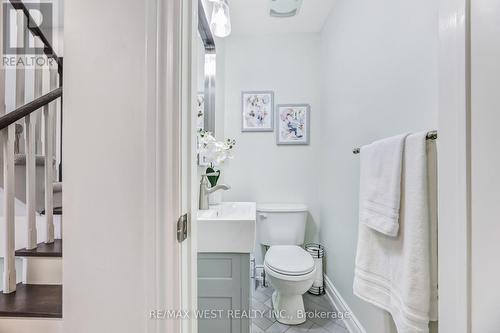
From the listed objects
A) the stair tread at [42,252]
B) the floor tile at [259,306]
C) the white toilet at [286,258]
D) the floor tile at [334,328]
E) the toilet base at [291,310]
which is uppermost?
the stair tread at [42,252]

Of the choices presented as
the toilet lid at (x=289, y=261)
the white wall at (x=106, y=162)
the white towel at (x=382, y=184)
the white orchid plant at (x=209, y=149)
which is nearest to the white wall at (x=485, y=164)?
the white towel at (x=382, y=184)

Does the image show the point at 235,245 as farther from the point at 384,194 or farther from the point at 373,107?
the point at 373,107

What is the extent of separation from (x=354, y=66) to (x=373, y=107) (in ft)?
1.42

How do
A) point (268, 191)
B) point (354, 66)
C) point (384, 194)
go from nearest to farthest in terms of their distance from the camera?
1. point (384, 194)
2. point (354, 66)
3. point (268, 191)

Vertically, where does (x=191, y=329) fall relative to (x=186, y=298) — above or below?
below

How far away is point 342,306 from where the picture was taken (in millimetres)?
1894

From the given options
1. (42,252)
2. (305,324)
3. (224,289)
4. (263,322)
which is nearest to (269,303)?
(263,322)

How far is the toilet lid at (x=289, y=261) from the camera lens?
5.66 ft

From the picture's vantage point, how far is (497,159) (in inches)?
17.3

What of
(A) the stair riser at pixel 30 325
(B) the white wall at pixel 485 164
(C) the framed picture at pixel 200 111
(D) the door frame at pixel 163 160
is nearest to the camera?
(B) the white wall at pixel 485 164

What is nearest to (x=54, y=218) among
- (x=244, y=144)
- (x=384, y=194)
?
(x=244, y=144)

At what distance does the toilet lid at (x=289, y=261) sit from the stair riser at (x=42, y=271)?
1272mm

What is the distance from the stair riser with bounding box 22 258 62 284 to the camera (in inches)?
50.3

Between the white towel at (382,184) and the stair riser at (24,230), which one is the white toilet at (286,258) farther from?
the stair riser at (24,230)
